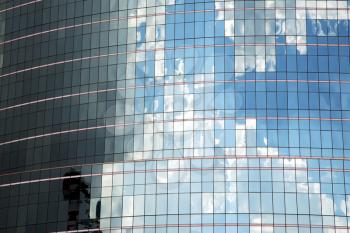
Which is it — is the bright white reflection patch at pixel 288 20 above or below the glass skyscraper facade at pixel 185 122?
above

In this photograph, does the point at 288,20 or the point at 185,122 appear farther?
the point at 288,20

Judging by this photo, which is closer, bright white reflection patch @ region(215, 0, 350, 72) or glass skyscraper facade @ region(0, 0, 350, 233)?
glass skyscraper facade @ region(0, 0, 350, 233)

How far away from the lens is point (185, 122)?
296 feet

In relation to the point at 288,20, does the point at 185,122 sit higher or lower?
lower

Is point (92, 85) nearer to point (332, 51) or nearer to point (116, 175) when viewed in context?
point (116, 175)

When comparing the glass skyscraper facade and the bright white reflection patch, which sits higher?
the bright white reflection patch

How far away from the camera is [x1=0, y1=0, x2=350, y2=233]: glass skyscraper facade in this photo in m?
86.8

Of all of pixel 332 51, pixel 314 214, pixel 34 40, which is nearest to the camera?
pixel 314 214

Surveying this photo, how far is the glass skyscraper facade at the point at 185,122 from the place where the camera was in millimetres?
86750

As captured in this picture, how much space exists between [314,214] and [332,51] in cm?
1768

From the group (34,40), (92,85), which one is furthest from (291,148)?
(34,40)

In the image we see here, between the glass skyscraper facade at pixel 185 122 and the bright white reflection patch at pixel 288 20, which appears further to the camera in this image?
the bright white reflection patch at pixel 288 20

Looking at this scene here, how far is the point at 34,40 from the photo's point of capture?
100812 millimetres

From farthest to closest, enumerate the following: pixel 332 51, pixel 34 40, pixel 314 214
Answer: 1. pixel 34 40
2. pixel 332 51
3. pixel 314 214
